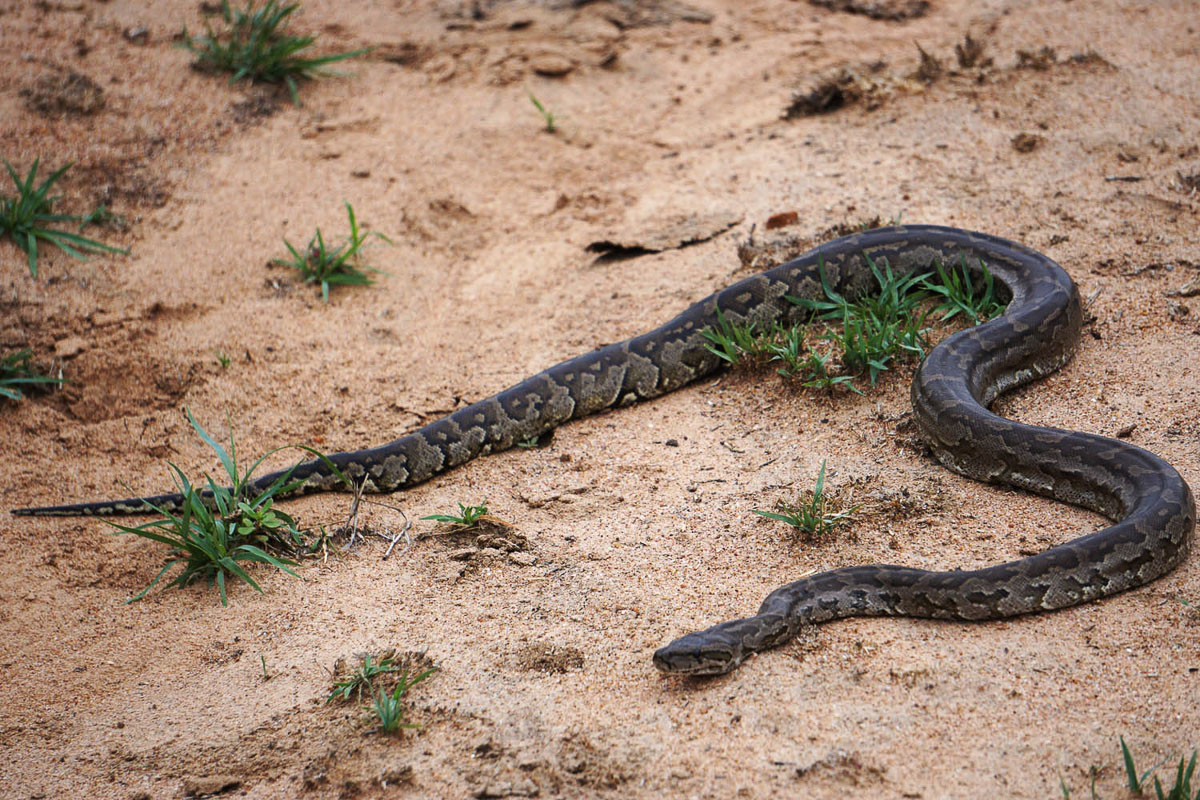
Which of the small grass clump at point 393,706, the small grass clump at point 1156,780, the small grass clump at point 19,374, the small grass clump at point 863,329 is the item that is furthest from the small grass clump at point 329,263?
the small grass clump at point 1156,780

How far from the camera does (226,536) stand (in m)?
6.21

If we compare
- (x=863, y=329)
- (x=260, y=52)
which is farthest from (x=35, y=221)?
(x=863, y=329)

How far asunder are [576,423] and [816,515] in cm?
248

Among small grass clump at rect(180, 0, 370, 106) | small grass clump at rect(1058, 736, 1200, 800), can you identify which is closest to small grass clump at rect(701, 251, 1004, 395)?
small grass clump at rect(1058, 736, 1200, 800)

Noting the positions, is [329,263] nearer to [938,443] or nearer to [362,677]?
[362,677]

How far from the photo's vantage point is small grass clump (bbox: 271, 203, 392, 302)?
30.2ft

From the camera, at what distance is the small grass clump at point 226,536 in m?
6.11

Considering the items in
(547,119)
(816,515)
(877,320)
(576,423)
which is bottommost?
(576,423)

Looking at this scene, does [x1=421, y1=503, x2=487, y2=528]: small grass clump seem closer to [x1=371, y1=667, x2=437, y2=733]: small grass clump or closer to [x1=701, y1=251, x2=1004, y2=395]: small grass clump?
[x1=371, y1=667, x2=437, y2=733]: small grass clump

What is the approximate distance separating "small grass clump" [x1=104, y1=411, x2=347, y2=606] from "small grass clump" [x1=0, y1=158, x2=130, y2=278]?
3.95 meters

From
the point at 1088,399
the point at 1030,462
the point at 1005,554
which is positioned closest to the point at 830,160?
the point at 1088,399

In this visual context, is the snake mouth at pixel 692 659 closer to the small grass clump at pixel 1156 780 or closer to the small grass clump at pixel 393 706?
the small grass clump at pixel 393 706

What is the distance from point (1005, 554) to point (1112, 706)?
114 cm

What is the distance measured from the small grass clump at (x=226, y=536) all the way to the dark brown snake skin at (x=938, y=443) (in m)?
0.55
